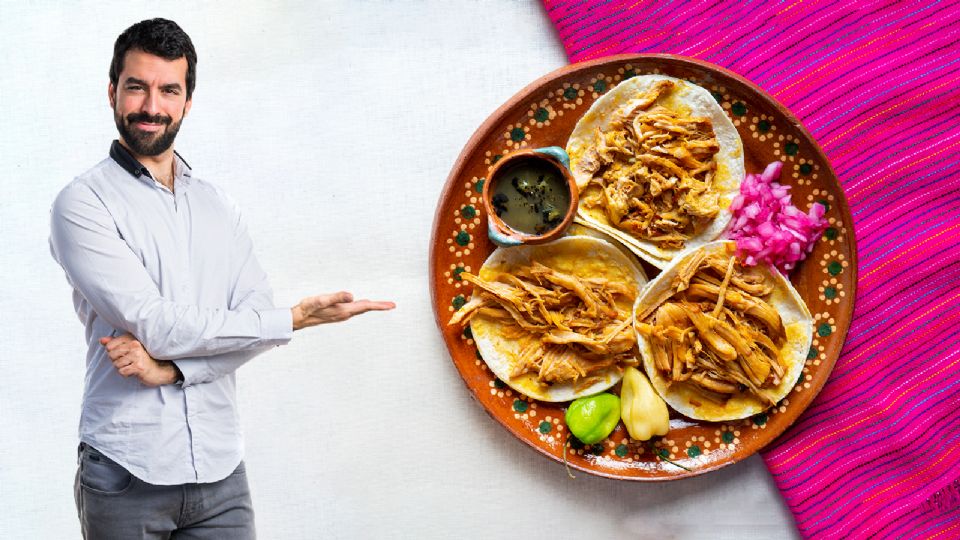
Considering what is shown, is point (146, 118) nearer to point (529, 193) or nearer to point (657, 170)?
point (529, 193)

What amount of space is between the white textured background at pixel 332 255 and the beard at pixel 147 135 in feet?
0.59

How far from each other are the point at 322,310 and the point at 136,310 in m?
0.50

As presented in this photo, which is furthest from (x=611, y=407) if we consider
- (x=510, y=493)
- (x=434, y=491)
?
(x=434, y=491)

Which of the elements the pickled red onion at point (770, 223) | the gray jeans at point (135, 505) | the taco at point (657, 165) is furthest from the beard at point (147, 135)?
the pickled red onion at point (770, 223)

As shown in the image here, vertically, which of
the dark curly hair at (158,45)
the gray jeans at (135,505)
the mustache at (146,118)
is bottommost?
the gray jeans at (135,505)

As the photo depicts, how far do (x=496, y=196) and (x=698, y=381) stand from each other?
0.80m

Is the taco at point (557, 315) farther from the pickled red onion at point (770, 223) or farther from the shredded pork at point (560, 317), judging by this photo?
the pickled red onion at point (770, 223)

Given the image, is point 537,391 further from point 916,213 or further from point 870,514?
point 916,213

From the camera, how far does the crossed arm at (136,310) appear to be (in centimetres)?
211

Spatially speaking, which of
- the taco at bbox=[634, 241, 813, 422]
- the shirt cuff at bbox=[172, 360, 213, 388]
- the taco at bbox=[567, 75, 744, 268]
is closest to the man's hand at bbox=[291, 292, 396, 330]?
the shirt cuff at bbox=[172, 360, 213, 388]

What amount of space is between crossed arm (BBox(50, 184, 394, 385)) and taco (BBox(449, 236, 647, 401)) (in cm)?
45

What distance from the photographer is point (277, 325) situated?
2.34 meters

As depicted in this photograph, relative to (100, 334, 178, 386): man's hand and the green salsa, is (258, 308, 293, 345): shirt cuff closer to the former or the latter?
(100, 334, 178, 386): man's hand

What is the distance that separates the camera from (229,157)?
97.6 inches
